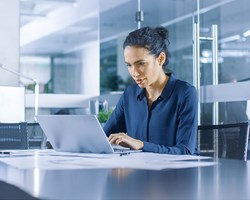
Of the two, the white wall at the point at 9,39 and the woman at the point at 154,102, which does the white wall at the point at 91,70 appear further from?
the woman at the point at 154,102

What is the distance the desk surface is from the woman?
35.8 inches

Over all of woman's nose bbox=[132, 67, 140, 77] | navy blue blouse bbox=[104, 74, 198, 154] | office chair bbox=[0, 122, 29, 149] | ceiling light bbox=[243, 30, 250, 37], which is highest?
ceiling light bbox=[243, 30, 250, 37]

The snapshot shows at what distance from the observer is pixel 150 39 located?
85.4 inches

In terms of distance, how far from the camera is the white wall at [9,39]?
4270 mm

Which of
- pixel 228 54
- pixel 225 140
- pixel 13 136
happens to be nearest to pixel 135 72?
pixel 225 140

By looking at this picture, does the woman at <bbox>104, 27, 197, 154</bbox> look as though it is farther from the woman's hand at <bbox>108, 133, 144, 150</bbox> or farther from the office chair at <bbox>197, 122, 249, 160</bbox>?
the woman's hand at <bbox>108, 133, 144, 150</bbox>

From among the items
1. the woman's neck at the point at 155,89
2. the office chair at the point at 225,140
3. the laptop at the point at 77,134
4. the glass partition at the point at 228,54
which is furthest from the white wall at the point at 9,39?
the laptop at the point at 77,134

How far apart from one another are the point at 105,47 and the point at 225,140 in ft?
13.4

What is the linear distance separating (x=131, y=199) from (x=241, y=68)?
2.87 meters

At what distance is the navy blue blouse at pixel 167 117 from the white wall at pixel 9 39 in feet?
7.42

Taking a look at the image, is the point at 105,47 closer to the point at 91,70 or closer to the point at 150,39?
the point at 91,70

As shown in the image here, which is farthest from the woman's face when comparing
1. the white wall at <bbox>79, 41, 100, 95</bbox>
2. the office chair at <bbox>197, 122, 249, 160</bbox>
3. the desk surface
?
the white wall at <bbox>79, 41, 100, 95</bbox>

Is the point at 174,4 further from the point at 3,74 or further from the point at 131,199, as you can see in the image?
the point at 131,199

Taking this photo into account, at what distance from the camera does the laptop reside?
1508 mm
